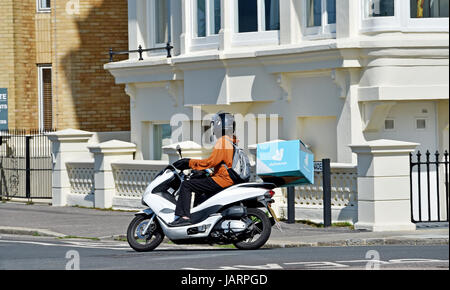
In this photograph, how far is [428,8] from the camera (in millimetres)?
21094

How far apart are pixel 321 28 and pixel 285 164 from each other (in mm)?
6322

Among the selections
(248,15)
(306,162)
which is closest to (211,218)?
(306,162)

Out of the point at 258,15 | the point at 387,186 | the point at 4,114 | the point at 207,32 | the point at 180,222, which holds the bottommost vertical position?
the point at 180,222

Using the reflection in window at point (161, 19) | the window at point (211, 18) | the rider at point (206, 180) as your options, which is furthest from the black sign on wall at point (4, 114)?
the rider at point (206, 180)

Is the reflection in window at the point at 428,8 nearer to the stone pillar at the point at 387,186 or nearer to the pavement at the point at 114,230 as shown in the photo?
the stone pillar at the point at 387,186

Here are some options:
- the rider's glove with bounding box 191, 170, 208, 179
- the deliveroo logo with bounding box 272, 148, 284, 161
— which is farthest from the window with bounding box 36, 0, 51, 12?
the deliveroo logo with bounding box 272, 148, 284, 161

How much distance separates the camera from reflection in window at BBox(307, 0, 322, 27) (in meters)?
21.9

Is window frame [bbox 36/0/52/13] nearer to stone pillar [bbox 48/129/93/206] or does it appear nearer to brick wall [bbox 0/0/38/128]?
brick wall [bbox 0/0/38/128]

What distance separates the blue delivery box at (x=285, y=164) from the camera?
15.9m

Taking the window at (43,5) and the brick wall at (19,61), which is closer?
the brick wall at (19,61)

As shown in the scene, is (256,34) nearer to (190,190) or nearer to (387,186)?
(387,186)

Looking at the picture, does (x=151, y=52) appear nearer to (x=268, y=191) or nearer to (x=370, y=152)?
(x=370, y=152)

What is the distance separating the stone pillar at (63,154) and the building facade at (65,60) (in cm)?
347
